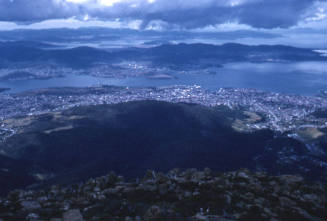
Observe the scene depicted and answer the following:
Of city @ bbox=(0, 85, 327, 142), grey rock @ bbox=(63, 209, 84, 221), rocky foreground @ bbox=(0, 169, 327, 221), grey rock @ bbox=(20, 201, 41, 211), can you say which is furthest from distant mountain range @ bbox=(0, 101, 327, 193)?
grey rock @ bbox=(63, 209, 84, 221)

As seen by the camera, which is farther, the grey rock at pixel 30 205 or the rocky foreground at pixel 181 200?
the grey rock at pixel 30 205

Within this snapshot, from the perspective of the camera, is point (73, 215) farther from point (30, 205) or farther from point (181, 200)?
point (181, 200)

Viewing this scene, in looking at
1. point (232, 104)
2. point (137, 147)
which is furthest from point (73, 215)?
point (232, 104)

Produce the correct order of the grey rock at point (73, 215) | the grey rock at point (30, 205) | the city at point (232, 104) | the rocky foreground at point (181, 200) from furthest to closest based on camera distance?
the city at point (232, 104) < the grey rock at point (30, 205) < the rocky foreground at point (181, 200) < the grey rock at point (73, 215)

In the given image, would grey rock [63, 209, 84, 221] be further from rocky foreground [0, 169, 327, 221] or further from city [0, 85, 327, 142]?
city [0, 85, 327, 142]

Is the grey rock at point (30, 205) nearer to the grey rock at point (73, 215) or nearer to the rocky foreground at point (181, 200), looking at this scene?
the rocky foreground at point (181, 200)

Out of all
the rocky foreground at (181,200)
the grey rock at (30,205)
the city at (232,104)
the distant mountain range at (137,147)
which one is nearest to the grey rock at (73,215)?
the rocky foreground at (181,200)
